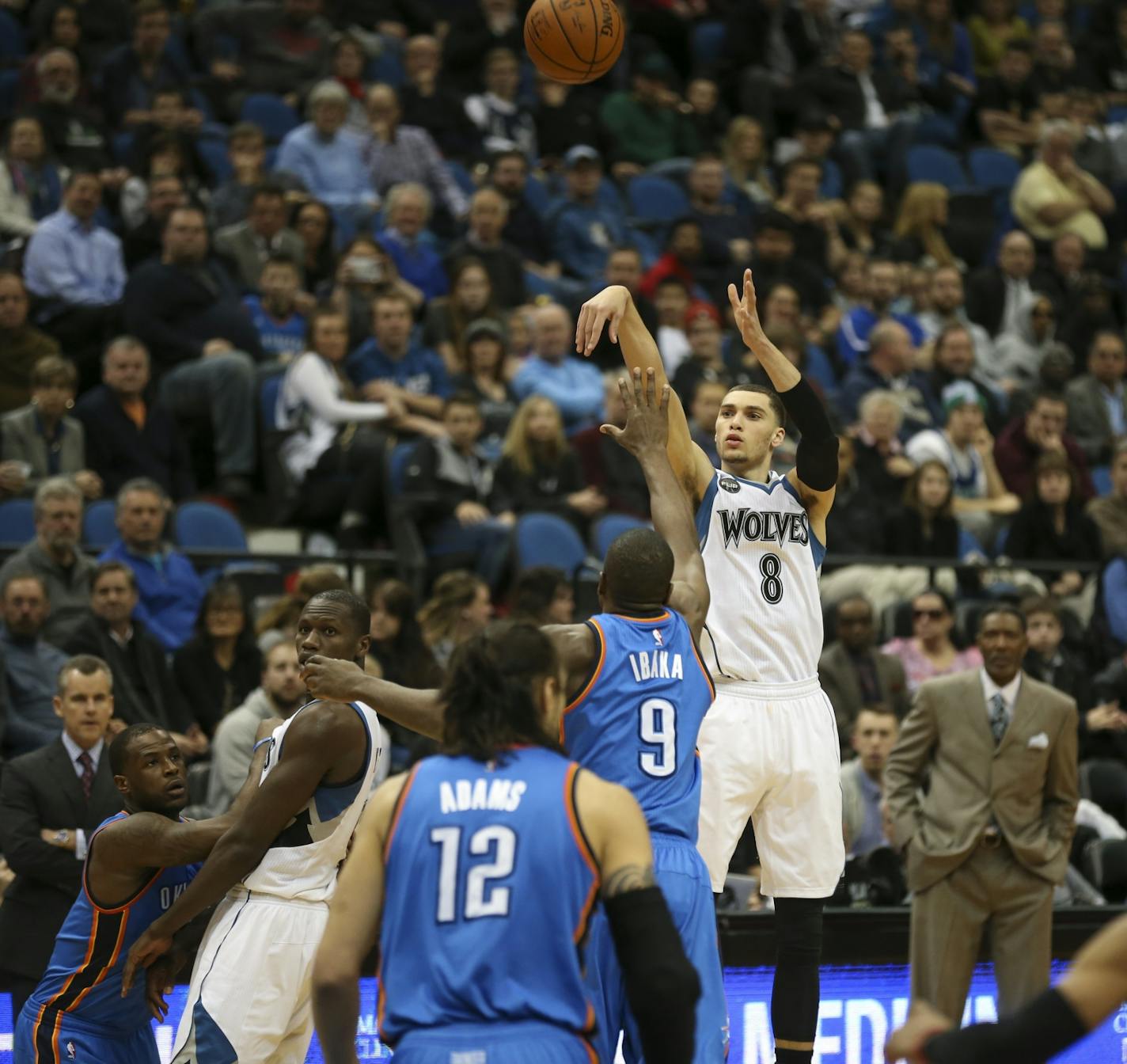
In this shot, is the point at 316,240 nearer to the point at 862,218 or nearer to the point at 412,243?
the point at 412,243

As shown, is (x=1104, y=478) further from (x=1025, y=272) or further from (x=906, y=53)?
(x=906, y=53)

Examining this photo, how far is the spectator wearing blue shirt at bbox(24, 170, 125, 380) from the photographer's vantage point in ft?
38.5

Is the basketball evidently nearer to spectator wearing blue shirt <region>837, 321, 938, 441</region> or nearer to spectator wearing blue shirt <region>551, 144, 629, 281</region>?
spectator wearing blue shirt <region>837, 321, 938, 441</region>

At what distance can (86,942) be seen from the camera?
18.7ft

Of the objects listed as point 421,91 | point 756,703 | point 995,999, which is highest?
point 421,91

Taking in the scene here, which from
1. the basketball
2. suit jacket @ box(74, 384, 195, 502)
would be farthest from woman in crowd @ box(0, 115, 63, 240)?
the basketball

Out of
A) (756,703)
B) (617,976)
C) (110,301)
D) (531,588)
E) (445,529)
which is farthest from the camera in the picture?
(110,301)

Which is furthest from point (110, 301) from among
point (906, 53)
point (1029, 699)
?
point (906, 53)

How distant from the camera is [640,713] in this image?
528 centimetres

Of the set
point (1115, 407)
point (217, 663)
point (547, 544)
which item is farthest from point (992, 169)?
point (217, 663)

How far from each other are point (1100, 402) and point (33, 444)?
795 centimetres

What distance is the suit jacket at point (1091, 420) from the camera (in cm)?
1367

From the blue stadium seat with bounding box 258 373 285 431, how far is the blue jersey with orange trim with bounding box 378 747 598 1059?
7.27 meters

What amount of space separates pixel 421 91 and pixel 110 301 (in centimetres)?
411
